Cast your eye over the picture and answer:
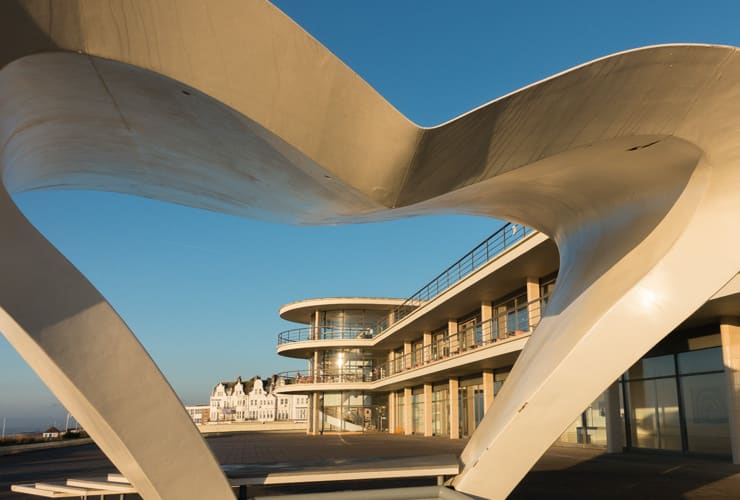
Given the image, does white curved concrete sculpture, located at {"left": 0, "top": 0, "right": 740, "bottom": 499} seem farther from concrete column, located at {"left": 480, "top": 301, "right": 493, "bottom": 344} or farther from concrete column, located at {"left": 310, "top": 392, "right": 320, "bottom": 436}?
concrete column, located at {"left": 310, "top": 392, "right": 320, "bottom": 436}

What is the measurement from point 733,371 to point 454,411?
1733cm

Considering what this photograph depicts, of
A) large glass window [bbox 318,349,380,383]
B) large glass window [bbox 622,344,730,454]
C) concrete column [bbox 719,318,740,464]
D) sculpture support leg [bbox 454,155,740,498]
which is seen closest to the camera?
sculpture support leg [bbox 454,155,740,498]

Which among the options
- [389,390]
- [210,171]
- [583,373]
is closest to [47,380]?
[210,171]

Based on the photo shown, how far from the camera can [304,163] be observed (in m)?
4.44

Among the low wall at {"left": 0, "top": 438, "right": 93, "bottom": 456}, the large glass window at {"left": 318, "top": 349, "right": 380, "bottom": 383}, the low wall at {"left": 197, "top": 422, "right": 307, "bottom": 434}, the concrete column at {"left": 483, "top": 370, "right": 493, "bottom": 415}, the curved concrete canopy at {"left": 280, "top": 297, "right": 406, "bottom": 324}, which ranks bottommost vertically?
the low wall at {"left": 197, "top": 422, "right": 307, "bottom": 434}

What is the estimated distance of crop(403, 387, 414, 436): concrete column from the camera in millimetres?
40406

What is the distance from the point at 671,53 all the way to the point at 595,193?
2.50m

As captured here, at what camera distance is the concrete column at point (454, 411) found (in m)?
30.4

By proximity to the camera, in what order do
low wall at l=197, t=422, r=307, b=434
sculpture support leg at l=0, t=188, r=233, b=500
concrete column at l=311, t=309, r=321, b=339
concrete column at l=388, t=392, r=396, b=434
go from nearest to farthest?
sculpture support leg at l=0, t=188, r=233, b=500
concrete column at l=388, t=392, r=396, b=434
concrete column at l=311, t=309, r=321, b=339
low wall at l=197, t=422, r=307, b=434

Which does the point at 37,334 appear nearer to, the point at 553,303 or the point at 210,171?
the point at 210,171

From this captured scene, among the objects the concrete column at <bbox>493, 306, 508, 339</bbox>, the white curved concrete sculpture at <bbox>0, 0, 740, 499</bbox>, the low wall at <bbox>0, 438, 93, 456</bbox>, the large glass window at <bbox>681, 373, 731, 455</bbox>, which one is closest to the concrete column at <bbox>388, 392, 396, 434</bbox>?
the concrete column at <bbox>493, 306, 508, 339</bbox>

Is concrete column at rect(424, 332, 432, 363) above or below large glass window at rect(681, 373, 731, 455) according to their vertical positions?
above

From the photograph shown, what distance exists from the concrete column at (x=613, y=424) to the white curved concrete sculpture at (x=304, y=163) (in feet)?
46.3

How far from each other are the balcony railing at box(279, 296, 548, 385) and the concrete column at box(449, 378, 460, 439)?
5.34 feet
